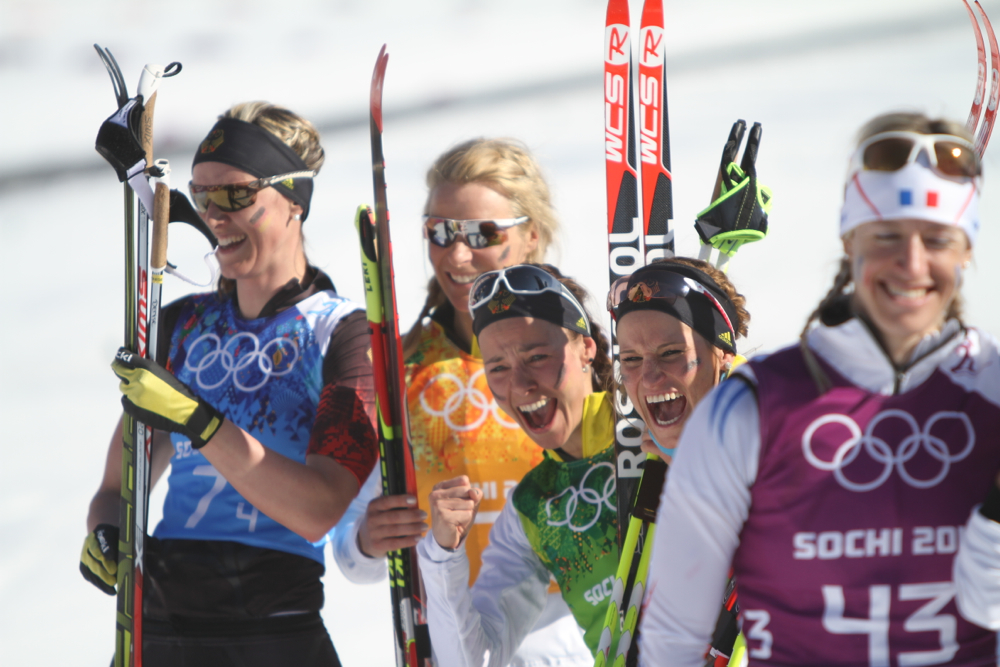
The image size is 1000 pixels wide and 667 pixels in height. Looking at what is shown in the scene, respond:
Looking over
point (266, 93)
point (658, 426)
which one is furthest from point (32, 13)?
point (658, 426)

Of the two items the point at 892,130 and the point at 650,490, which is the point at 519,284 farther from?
the point at 892,130

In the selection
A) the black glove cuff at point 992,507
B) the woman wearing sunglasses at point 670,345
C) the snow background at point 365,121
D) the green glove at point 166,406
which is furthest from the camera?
the snow background at point 365,121

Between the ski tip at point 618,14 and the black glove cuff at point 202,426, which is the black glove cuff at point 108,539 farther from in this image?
the ski tip at point 618,14

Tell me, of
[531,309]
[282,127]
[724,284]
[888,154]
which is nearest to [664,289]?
[724,284]

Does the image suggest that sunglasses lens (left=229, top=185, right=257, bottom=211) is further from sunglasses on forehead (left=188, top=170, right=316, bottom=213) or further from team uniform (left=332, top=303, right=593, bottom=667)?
team uniform (left=332, top=303, right=593, bottom=667)

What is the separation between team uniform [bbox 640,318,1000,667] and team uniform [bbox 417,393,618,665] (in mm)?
800

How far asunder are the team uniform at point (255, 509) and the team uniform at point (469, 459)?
22cm

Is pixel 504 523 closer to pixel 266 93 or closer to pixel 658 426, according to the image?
pixel 658 426

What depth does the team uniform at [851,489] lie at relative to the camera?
1.09 meters

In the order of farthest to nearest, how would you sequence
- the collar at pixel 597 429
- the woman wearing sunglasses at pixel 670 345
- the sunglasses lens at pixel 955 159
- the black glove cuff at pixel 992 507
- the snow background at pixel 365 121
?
the snow background at pixel 365 121 < the collar at pixel 597 429 < the woman wearing sunglasses at pixel 670 345 < the sunglasses lens at pixel 955 159 < the black glove cuff at pixel 992 507

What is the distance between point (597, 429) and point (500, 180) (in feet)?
2.54

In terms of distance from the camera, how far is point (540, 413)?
201cm

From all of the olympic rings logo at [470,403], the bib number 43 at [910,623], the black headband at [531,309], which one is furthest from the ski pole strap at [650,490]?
the bib number 43 at [910,623]

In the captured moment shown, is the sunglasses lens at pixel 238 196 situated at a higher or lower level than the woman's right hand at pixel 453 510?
higher
